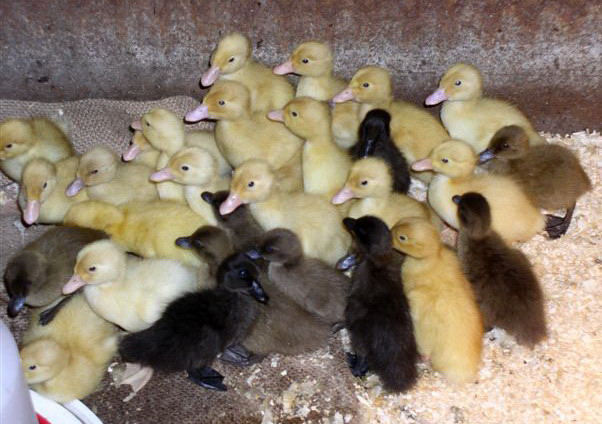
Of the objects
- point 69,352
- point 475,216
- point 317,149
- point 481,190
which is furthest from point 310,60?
point 69,352

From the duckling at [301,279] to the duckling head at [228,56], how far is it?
851 mm

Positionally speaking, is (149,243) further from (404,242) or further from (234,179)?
(404,242)

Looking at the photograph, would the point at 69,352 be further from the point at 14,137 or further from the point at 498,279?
the point at 498,279

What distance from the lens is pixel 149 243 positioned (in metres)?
2.65

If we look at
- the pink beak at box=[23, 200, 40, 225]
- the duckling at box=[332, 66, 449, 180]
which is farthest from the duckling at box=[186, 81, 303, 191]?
the pink beak at box=[23, 200, 40, 225]

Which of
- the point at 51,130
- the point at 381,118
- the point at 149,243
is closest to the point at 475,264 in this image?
the point at 381,118

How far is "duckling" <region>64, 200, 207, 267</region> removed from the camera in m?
2.62

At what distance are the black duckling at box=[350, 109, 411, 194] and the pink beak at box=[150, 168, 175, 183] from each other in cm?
70

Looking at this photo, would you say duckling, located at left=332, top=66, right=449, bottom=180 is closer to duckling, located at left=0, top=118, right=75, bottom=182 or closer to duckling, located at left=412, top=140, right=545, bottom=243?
duckling, located at left=412, top=140, right=545, bottom=243

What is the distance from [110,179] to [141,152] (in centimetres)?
22

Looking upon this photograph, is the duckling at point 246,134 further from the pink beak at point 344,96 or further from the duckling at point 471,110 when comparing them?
the duckling at point 471,110

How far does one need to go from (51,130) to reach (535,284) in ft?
6.42

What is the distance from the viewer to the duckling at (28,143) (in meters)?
2.89

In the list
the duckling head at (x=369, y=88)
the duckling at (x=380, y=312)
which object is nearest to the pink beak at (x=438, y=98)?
the duckling head at (x=369, y=88)
